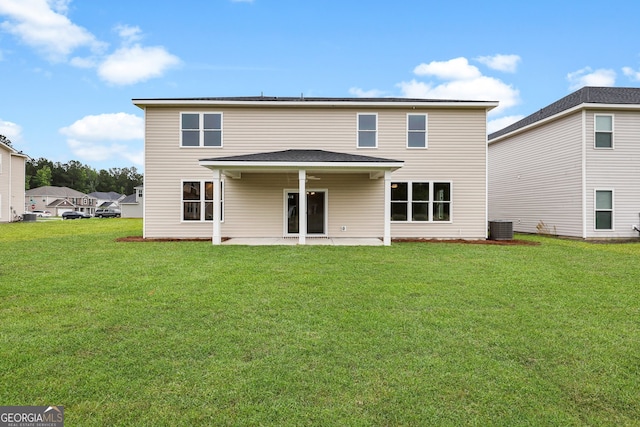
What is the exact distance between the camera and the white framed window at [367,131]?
14.5 meters

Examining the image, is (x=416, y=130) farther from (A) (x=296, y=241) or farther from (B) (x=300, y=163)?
(A) (x=296, y=241)

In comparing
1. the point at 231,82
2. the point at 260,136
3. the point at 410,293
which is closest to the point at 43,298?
the point at 410,293

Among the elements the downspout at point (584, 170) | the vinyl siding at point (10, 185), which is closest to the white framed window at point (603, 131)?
the downspout at point (584, 170)

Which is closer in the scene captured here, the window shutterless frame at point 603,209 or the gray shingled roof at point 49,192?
the window shutterless frame at point 603,209

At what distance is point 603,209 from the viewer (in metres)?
14.5

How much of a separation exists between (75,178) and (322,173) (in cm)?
9431

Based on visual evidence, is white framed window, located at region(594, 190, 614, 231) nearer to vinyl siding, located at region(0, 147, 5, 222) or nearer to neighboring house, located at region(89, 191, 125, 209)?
vinyl siding, located at region(0, 147, 5, 222)

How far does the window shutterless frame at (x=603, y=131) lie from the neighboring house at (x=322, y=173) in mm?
4613

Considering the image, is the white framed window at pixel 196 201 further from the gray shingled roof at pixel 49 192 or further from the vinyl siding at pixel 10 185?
the gray shingled roof at pixel 49 192

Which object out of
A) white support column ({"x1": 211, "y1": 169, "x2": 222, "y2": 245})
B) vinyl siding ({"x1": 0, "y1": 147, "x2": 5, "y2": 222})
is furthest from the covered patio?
vinyl siding ({"x1": 0, "y1": 147, "x2": 5, "y2": 222})

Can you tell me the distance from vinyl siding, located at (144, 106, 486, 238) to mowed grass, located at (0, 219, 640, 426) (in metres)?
6.85

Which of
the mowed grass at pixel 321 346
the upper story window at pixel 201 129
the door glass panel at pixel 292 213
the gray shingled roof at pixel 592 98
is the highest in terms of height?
the gray shingled roof at pixel 592 98

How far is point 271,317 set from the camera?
468 cm

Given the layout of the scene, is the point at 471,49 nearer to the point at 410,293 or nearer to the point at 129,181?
the point at 410,293
